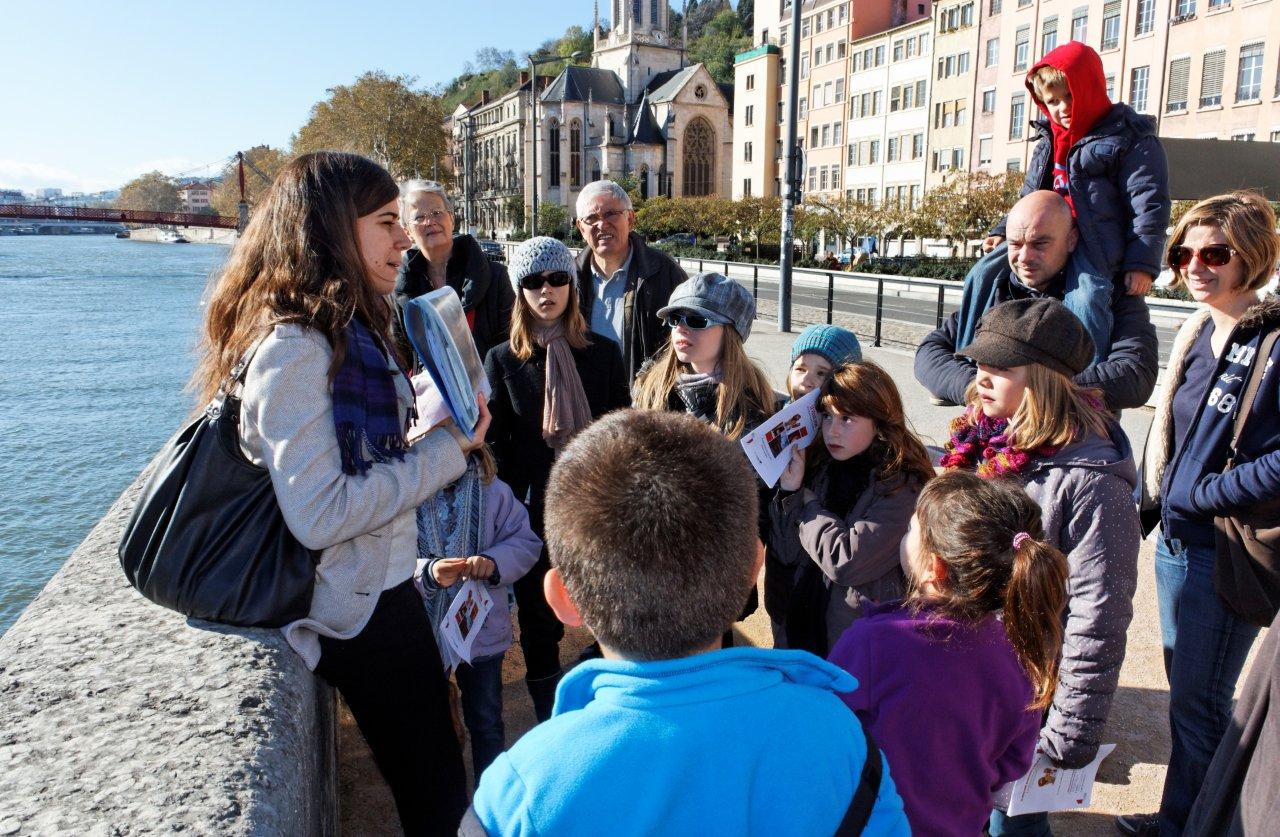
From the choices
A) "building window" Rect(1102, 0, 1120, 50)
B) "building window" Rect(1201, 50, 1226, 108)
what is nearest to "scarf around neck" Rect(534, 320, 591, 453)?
"building window" Rect(1201, 50, 1226, 108)

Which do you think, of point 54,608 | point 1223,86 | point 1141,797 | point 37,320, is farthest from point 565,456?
point 1223,86

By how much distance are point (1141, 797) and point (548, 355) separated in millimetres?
2628

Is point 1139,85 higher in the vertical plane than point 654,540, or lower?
higher

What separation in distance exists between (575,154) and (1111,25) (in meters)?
57.7

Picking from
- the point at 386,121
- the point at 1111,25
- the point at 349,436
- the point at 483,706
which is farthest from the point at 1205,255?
the point at 386,121

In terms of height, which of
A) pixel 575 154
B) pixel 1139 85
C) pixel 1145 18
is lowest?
pixel 1139 85

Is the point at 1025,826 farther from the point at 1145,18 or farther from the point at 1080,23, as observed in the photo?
the point at 1080,23


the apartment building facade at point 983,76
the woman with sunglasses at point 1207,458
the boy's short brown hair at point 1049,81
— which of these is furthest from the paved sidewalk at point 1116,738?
the apartment building facade at point 983,76

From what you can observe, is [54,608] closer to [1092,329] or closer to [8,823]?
[8,823]

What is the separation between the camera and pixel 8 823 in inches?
51.4

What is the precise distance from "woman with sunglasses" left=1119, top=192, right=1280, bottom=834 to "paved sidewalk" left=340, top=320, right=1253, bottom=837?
7.5 inches

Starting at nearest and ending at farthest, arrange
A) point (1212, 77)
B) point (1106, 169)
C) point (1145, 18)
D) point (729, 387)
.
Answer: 1. point (729, 387)
2. point (1106, 169)
3. point (1212, 77)
4. point (1145, 18)

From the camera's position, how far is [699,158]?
8188 cm

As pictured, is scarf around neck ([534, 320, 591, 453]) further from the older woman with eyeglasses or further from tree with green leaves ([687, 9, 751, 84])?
tree with green leaves ([687, 9, 751, 84])
